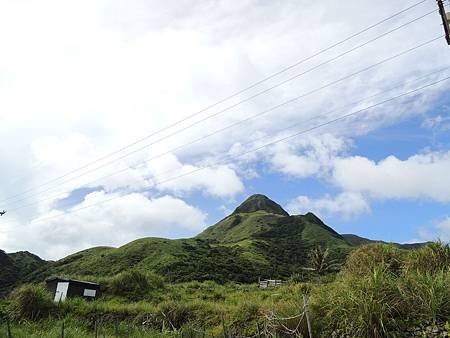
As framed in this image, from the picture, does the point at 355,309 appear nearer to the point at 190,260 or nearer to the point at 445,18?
the point at 445,18

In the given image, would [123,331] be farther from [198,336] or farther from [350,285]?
[350,285]

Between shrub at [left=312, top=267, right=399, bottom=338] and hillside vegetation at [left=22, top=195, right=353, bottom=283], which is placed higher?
hillside vegetation at [left=22, top=195, right=353, bottom=283]

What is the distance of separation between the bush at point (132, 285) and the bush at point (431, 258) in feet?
80.5

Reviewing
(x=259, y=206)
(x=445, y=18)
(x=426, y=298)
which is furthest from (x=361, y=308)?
(x=259, y=206)

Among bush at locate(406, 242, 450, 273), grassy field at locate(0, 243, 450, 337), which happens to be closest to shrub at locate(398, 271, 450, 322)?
grassy field at locate(0, 243, 450, 337)

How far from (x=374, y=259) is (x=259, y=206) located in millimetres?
152321

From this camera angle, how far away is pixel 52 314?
25.0 m

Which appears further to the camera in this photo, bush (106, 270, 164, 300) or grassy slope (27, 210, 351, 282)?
grassy slope (27, 210, 351, 282)

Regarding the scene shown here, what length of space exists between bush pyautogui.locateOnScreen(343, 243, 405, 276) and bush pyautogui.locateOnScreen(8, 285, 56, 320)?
741 inches

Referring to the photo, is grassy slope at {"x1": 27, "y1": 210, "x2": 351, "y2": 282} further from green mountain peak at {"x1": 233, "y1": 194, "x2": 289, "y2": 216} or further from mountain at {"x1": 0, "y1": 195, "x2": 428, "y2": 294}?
green mountain peak at {"x1": 233, "y1": 194, "x2": 289, "y2": 216}

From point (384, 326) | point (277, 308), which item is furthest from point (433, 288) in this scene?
point (277, 308)

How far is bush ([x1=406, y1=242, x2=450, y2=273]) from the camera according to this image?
531 inches

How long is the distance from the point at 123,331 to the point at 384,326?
11.9 m

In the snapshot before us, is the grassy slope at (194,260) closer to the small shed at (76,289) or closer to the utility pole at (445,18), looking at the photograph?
the small shed at (76,289)
